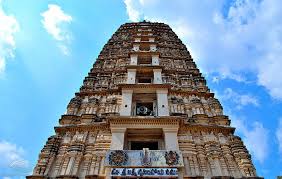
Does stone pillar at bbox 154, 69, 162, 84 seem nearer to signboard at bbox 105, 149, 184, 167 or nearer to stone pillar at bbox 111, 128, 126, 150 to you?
stone pillar at bbox 111, 128, 126, 150

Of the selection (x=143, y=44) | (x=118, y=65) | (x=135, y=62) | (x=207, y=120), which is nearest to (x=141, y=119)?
(x=207, y=120)

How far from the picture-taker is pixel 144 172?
1008cm

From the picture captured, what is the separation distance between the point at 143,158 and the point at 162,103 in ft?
11.2

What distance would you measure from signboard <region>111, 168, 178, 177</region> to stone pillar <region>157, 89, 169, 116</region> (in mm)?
3065

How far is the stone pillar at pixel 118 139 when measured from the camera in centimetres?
1110

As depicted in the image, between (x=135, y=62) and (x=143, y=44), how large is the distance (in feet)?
10.0

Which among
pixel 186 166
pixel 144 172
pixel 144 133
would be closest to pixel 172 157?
pixel 186 166

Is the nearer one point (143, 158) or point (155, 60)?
point (143, 158)

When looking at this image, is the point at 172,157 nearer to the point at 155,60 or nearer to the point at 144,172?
the point at 144,172

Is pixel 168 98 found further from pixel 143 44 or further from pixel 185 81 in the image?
pixel 143 44

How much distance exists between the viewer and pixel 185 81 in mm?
16297

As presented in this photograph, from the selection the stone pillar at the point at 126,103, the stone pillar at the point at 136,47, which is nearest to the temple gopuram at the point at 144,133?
the stone pillar at the point at 126,103

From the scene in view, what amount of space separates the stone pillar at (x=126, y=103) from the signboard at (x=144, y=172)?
3032 mm

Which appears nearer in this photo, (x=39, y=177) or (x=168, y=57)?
(x=39, y=177)
